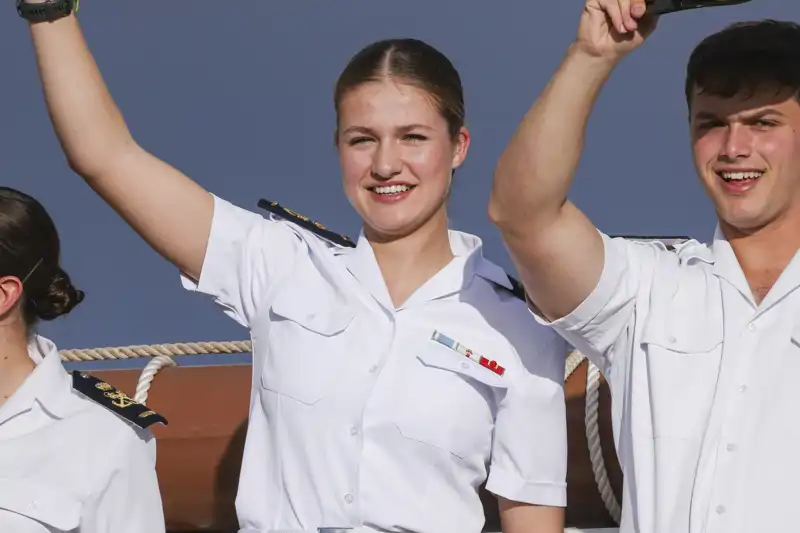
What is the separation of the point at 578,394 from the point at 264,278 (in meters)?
0.72

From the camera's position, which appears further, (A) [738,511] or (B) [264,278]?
(B) [264,278]

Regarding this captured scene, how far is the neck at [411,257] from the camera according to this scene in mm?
2336

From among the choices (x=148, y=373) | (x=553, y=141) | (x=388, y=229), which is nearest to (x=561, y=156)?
(x=553, y=141)

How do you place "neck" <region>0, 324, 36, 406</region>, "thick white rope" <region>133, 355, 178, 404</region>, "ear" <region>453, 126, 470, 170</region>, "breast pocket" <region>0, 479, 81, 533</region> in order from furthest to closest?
1. "thick white rope" <region>133, 355, 178, 404</region>
2. "ear" <region>453, 126, 470, 170</region>
3. "neck" <region>0, 324, 36, 406</region>
4. "breast pocket" <region>0, 479, 81, 533</region>

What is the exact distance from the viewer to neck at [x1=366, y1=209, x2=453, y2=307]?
234 centimetres

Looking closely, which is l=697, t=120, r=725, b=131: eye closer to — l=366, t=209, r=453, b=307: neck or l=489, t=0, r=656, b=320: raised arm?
l=489, t=0, r=656, b=320: raised arm

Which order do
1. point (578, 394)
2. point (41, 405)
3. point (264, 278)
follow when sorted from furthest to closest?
point (578, 394) < point (264, 278) < point (41, 405)

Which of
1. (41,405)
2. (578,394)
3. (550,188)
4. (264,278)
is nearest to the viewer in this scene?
(550,188)

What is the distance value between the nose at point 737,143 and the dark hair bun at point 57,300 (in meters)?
1.05

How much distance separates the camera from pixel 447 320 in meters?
2.30

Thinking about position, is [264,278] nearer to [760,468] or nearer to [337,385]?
[337,385]

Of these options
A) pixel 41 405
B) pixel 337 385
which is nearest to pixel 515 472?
pixel 337 385

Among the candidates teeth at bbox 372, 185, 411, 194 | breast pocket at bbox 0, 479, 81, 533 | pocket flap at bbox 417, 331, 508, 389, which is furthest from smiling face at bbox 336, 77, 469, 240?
breast pocket at bbox 0, 479, 81, 533

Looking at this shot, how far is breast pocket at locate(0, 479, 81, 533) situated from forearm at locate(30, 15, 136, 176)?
498 millimetres
